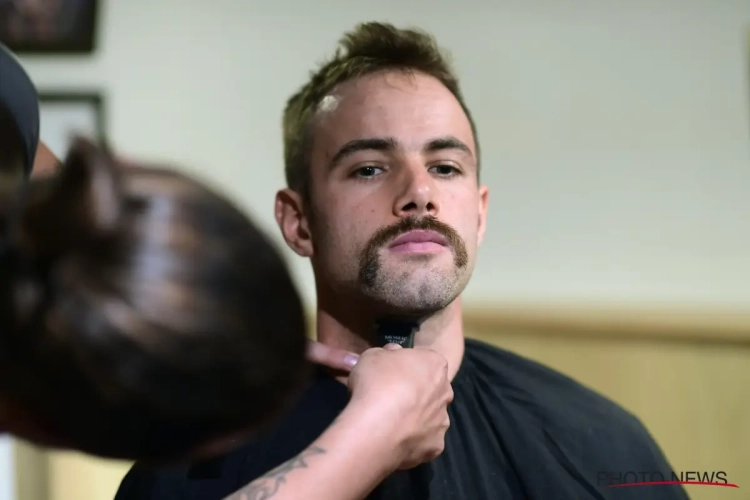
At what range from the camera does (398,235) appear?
0.81 meters

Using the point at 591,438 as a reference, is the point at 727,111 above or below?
above

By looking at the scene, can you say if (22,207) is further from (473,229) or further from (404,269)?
(473,229)

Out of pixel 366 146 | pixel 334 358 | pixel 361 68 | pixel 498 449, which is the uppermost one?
pixel 361 68

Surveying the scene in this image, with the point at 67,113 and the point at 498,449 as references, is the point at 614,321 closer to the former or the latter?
the point at 498,449

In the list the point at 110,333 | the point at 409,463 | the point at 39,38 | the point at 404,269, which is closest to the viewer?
the point at 110,333

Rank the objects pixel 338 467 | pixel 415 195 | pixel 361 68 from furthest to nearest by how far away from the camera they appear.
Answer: pixel 361 68
pixel 415 195
pixel 338 467

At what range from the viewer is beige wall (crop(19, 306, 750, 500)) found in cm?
110

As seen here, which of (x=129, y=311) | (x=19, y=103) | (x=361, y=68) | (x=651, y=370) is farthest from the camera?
(x=651, y=370)

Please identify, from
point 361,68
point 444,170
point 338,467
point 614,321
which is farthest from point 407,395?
point 614,321

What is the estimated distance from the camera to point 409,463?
638 mm

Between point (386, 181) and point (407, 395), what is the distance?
1.06ft

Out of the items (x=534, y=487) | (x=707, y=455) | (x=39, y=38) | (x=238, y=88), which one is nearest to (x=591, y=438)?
(x=534, y=487)

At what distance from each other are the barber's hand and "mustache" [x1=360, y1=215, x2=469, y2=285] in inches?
5.6

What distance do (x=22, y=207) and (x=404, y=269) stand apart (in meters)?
0.51
